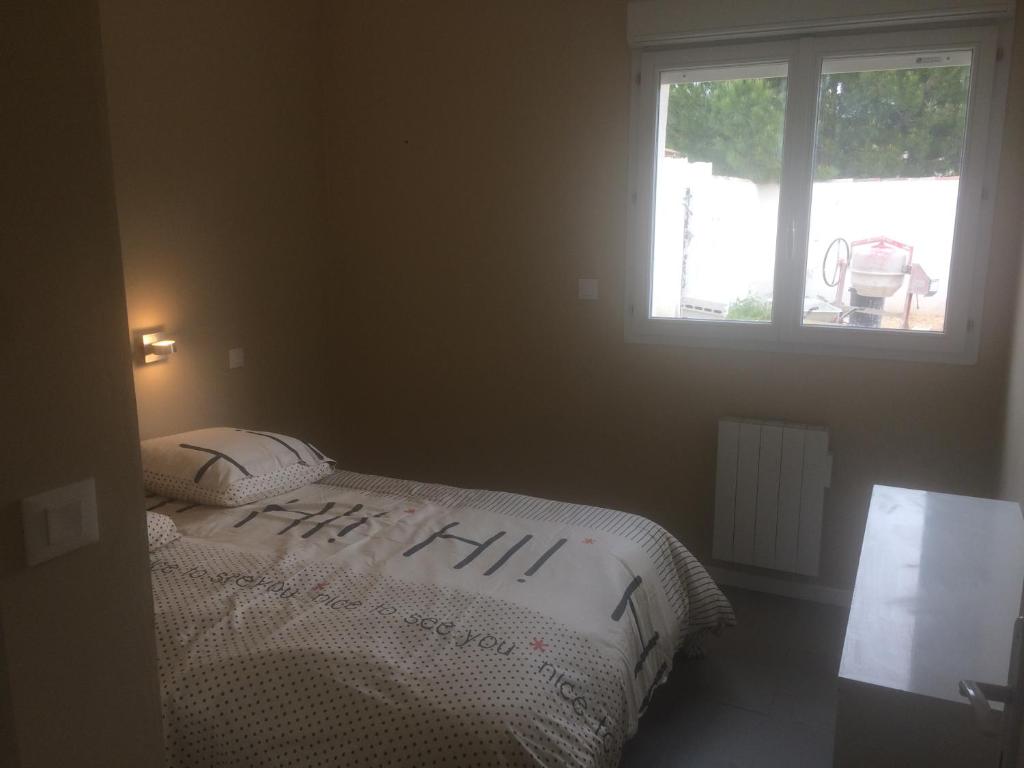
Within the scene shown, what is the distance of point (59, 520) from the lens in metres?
1.04

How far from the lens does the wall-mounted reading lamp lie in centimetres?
300

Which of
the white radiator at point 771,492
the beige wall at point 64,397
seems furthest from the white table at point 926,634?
the beige wall at point 64,397

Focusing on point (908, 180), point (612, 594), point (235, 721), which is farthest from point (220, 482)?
point (908, 180)

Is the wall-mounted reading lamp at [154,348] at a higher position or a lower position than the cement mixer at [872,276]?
lower

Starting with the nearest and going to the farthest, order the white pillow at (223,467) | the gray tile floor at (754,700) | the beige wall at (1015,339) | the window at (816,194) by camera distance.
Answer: the gray tile floor at (754,700)
the beige wall at (1015,339)
the white pillow at (223,467)
the window at (816,194)

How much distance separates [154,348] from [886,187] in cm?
290

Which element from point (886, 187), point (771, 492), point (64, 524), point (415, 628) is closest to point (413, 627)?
point (415, 628)

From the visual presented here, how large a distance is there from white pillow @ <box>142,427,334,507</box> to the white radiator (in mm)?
1710

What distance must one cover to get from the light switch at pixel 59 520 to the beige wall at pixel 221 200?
2057mm

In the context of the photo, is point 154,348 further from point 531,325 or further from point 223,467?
point 531,325

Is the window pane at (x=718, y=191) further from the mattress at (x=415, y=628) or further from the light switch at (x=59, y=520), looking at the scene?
the light switch at (x=59, y=520)

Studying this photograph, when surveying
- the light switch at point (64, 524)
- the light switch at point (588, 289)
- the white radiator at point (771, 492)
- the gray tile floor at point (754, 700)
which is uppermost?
the light switch at point (588, 289)

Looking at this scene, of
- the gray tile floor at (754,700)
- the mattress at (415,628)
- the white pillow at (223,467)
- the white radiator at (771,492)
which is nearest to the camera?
the mattress at (415,628)

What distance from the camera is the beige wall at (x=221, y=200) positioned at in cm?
295
